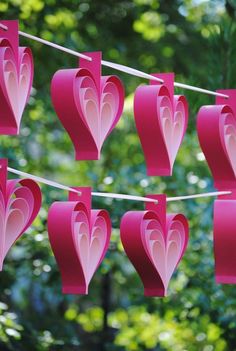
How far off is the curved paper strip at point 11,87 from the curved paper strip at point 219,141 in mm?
468

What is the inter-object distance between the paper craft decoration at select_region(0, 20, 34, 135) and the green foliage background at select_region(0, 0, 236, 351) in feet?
4.05

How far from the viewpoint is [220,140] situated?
2.40 meters

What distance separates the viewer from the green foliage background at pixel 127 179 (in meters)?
3.66

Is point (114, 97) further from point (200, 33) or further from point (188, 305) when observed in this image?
point (200, 33)

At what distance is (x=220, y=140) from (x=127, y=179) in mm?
1925

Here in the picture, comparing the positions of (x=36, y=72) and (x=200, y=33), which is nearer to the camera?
(x=36, y=72)

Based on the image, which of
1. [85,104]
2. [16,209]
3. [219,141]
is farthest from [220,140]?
[16,209]

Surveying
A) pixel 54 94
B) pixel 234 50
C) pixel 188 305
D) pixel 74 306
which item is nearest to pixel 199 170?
pixel 188 305

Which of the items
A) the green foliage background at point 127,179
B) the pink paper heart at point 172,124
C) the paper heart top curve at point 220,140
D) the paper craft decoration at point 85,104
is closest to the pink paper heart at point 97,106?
the paper craft decoration at point 85,104

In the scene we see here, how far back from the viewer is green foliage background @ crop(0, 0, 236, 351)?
3664 mm

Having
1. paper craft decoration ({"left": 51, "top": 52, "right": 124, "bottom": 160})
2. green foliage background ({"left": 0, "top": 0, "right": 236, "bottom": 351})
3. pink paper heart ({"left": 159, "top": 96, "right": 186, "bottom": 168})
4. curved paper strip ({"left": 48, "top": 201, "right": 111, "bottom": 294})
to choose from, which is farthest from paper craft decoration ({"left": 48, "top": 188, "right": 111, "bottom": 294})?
green foliage background ({"left": 0, "top": 0, "right": 236, "bottom": 351})

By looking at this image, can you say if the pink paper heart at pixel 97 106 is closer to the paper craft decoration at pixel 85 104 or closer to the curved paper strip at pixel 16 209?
the paper craft decoration at pixel 85 104

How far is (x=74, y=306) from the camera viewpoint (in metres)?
6.06

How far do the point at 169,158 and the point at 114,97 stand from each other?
19 cm
